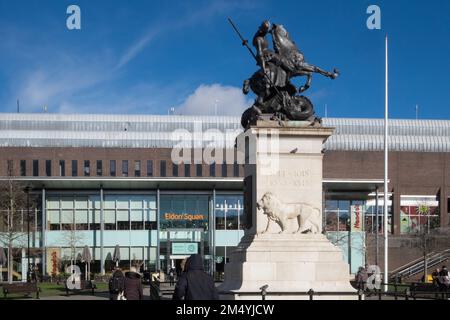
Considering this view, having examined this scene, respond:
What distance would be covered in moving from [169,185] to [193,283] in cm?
6687

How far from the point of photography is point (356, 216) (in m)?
85.0

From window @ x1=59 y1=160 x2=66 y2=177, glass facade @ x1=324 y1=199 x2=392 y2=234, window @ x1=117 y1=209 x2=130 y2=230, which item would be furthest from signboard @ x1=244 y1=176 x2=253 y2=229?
window @ x1=59 y1=160 x2=66 y2=177

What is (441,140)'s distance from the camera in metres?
108

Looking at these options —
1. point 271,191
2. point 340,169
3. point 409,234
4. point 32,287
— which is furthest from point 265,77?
point 340,169

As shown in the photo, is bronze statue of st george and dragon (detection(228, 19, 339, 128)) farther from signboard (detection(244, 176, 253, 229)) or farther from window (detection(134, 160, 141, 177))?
window (detection(134, 160, 141, 177))

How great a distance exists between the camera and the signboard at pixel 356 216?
8481cm

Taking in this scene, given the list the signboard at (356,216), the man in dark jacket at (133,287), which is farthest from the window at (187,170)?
the man in dark jacket at (133,287)

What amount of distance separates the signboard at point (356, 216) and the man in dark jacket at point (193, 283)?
7176cm

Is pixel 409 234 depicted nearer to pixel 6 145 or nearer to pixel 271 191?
pixel 6 145

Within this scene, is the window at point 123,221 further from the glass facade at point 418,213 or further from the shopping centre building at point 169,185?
the glass facade at point 418,213

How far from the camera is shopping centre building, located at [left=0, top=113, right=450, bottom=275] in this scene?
80125mm

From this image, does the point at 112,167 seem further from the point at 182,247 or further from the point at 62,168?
the point at 182,247

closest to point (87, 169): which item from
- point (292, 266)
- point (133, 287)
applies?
point (292, 266)

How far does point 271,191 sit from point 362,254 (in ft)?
194
